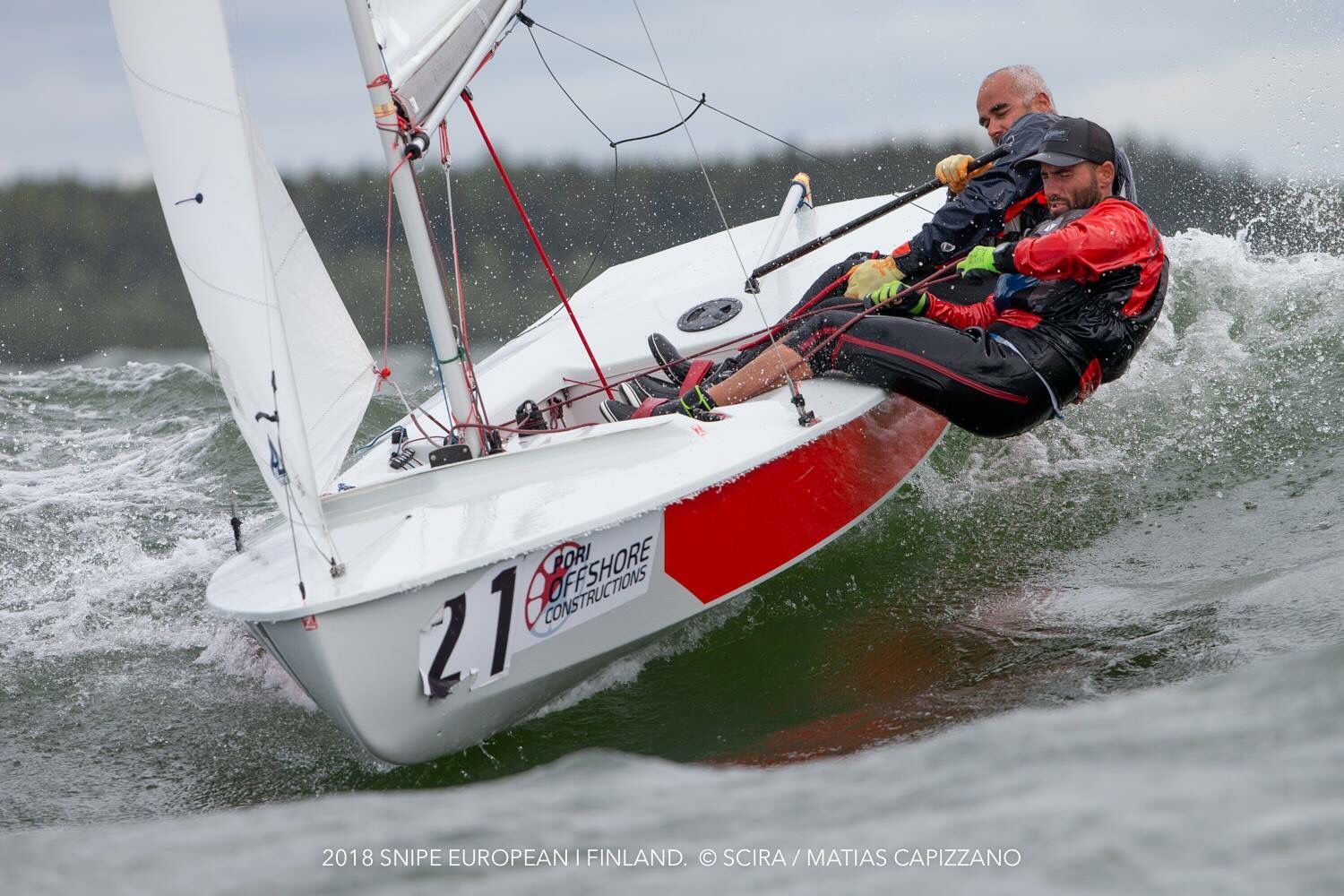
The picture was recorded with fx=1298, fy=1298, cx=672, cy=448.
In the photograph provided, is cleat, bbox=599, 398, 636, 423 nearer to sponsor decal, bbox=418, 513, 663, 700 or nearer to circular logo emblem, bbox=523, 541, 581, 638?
sponsor decal, bbox=418, 513, 663, 700

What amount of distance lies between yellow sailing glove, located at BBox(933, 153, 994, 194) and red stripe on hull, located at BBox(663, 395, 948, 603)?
0.85 meters

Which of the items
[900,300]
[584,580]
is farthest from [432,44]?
Result: [900,300]

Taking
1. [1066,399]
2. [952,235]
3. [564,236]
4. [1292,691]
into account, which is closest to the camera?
[1292,691]

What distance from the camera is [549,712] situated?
11.1 feet

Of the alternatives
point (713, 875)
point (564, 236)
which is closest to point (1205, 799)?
point (713, 875)

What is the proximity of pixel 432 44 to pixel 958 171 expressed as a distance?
1.92m

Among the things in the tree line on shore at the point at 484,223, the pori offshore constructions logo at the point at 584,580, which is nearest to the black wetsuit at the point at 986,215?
the pori offshore constructions logo at the point at 584,580

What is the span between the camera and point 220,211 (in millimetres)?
2883

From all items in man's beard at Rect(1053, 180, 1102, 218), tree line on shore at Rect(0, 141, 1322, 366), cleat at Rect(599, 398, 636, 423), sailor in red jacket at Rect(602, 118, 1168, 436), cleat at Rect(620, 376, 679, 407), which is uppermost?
man's beard at Rect(1053, 180, 1102, 218)

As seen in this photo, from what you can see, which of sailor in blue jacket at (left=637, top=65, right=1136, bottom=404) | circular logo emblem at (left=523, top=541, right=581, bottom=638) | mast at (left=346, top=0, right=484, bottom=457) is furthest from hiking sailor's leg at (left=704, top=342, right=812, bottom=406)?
circular logo emblem at (left=523, top=541, right=581, bottom=638)

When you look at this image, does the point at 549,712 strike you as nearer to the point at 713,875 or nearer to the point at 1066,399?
the point at 713,875

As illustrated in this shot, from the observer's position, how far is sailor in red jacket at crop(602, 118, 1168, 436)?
3.66 m

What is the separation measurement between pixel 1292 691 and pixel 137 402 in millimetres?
6500

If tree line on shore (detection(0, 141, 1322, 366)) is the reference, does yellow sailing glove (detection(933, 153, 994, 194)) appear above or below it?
above
